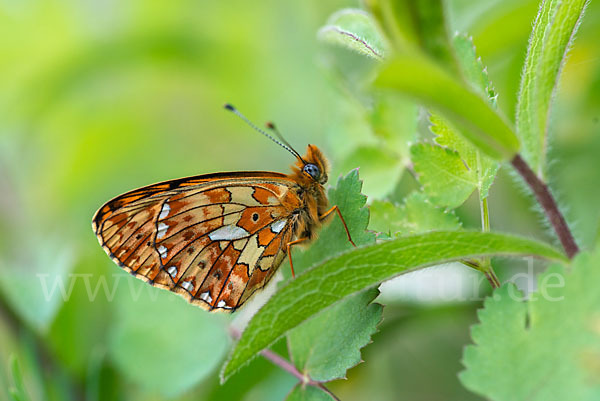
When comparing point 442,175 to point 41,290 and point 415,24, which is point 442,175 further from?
point 41,290

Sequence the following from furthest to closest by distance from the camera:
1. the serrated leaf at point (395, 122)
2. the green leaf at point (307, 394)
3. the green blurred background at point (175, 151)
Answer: the green blurred background at point (175, 151), the serrated leaf at point (395, 122), the green leaf at point (307, 394)

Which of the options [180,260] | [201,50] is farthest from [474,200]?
[201,50]

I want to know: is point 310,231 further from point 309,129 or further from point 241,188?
point 309,129

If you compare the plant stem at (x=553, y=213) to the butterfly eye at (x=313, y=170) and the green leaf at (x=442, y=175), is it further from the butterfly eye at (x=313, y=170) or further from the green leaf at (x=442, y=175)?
the butterfly eye at (x=313, y=170)

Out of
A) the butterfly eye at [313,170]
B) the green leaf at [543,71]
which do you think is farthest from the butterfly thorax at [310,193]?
the green leaf at [543,71]

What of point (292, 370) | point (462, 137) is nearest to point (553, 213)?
point (462, 137)

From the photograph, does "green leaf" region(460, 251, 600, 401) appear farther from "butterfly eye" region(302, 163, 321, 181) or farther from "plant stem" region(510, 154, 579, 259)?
"butterfly eye" region(302, 163, 321, 181)
